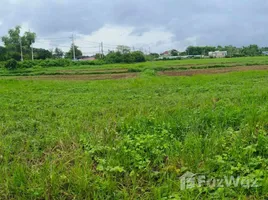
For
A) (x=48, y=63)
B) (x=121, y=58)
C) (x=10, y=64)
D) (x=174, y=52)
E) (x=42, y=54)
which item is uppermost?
(x=174, y=52)

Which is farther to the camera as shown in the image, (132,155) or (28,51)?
(28,51)

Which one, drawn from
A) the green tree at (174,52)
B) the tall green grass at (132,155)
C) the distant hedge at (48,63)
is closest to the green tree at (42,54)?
the distant hedge at (48,63)

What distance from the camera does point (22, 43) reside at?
54.2 m

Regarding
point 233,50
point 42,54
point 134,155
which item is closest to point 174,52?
point 233,50

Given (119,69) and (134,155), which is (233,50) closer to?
(119,69)

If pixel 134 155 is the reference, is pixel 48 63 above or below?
above

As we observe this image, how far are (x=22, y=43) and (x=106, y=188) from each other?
2378 inches

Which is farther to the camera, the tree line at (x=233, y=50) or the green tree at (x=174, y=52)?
the green tree at (x=174, y=52)

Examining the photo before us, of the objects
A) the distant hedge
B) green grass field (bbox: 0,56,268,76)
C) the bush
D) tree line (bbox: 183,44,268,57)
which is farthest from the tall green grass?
tree line (bbox: 183,44,268,57)

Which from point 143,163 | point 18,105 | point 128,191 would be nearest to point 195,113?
point 143,163

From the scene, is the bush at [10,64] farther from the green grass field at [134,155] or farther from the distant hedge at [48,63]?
the green grass field at [134,155]

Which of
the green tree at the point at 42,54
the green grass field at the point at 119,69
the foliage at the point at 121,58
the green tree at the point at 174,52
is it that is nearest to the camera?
the green grass field at the point at 119,69

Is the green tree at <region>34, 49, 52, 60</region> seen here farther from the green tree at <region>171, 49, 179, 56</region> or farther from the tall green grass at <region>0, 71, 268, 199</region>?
the tall green grass at <region>0, 71, 268, 199</region>

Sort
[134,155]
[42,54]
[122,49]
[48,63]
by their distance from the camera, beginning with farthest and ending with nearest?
[122,49] → [42,54] → [48,63] → [134,155]
